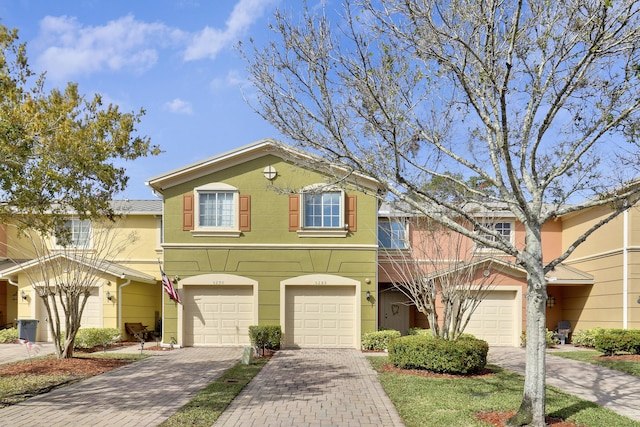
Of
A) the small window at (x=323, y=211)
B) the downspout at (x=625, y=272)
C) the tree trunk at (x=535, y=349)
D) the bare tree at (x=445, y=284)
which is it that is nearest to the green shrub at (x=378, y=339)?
the bare tree at (x=445, y=284)

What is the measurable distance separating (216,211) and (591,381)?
12.0 m

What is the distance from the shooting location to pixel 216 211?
1723 centimetres

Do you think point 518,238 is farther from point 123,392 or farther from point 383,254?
point 123,392

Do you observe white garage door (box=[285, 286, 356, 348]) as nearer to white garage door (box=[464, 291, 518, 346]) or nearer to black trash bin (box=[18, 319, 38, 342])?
white garage door (box=[464, 291, 518, 346])

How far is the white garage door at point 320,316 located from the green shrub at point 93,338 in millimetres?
5910

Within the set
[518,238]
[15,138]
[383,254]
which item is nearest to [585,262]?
[518,238]

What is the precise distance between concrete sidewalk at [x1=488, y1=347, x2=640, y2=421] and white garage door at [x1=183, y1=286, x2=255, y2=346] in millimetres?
7996

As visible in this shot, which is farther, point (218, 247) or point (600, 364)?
point (218, 247)

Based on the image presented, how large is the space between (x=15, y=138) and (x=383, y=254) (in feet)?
43.9

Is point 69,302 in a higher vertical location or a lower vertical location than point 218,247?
lower

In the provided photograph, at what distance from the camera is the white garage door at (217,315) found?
17.0m

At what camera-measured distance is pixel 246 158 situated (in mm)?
17219

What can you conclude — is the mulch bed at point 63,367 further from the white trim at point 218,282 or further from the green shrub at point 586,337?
the green shrub at point 586,337

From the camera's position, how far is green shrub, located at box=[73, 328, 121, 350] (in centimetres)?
1605
